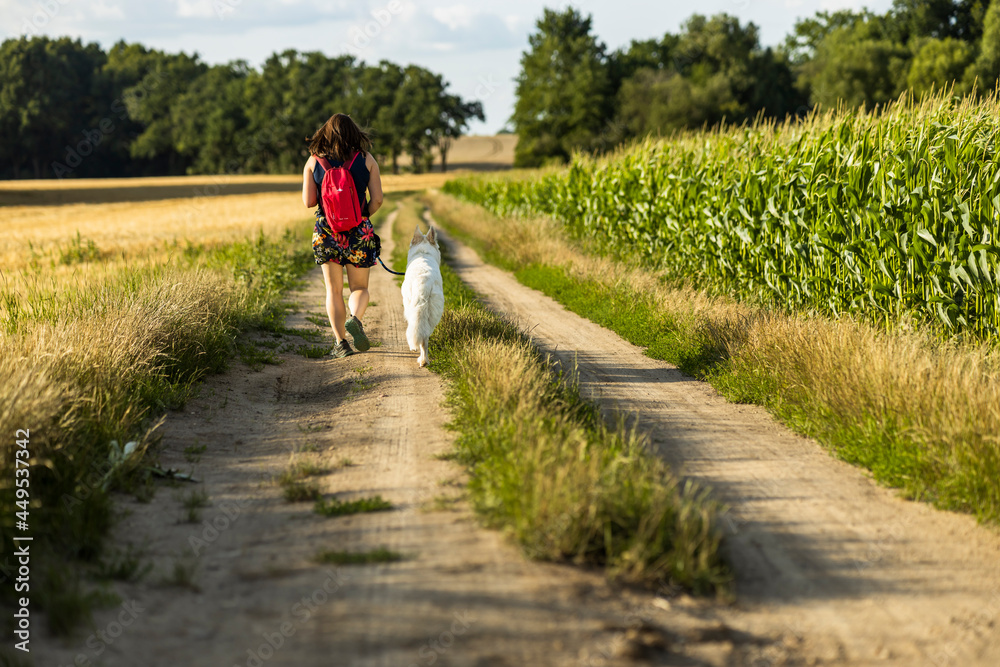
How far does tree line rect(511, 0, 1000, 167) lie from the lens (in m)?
47.1

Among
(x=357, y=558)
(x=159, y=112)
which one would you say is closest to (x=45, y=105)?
(x=159, y=112)

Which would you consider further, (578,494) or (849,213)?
(849,213)

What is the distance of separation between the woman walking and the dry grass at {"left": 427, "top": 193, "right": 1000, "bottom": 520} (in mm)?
3766

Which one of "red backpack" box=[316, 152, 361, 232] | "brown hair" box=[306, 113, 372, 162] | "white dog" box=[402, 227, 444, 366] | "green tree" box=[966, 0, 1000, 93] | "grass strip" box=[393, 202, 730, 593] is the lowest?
"grass strip" box=[393, 202, 730, 593]

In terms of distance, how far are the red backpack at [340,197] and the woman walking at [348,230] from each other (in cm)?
4

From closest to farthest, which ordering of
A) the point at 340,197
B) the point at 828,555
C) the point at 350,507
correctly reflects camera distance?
the point at 828,555 → the point at 350,507 → the point at 340,197

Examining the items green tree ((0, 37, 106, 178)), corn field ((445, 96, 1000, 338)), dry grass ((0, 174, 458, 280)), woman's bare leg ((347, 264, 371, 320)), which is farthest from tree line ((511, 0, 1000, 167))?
green tree ((0, 37, 106, 178))

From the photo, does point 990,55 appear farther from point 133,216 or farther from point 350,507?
point 133,216

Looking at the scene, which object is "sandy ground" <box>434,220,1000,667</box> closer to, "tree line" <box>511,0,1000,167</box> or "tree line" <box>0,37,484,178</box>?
"tree line" <box>511,0,1000,167</box>

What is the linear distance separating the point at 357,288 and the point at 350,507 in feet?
12.7

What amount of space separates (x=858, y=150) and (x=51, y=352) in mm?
8042

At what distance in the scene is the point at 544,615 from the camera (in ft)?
9.25

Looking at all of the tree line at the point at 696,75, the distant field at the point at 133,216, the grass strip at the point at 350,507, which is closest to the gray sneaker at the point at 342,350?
the grass strip at the point at 350,507

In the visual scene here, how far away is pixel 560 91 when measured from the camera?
62.1 meters
